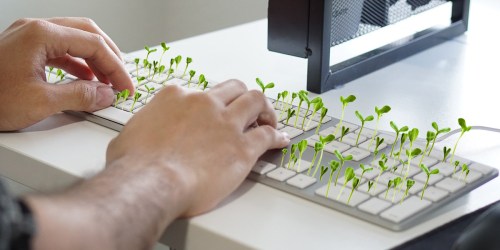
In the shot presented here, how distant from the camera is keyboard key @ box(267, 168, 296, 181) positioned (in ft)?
3.52

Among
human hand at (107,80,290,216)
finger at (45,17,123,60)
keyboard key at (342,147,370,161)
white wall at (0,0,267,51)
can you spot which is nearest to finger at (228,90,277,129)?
human hand at (107,80,290,216)

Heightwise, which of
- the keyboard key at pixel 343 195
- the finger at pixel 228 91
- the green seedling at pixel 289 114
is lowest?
the keyboard key at pixel 343 195

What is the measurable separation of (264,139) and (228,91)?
0.08m

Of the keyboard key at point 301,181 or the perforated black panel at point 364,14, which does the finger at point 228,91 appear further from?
the perforated black panel at point 364,14

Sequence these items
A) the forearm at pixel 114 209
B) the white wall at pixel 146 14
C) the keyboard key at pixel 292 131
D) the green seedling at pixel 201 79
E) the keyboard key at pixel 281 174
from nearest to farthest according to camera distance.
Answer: the forearm at pixel 114 209
the keyboard key at pixel 281 174
the keyboard key at pixel 292 131
the green seedling at pixel 201 79
the white wall at pixel 146 14

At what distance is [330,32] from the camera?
1.48 metres

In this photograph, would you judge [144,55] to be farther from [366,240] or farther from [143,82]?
[366,240]

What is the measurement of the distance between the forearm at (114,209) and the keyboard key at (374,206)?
0.21 m

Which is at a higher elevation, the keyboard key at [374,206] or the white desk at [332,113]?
the keyboard key at [374,206]

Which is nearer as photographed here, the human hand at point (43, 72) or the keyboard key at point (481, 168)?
the keyboard key at point (481, 168)

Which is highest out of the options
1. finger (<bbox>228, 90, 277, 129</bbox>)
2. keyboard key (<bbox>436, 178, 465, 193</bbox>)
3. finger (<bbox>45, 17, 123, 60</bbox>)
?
finger (<bbox>45, 17, 123, 60</bbox>)

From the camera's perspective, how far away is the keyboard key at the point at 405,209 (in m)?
0.97

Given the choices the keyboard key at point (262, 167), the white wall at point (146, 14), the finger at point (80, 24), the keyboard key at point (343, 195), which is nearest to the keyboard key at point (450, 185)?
the keyboard key at point (343, 195)

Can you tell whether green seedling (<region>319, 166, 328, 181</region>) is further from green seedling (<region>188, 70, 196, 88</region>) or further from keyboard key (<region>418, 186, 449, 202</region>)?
green seedling (<region>188, 70, 196, 88</region>)
